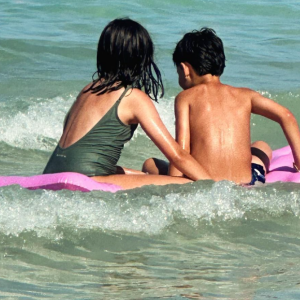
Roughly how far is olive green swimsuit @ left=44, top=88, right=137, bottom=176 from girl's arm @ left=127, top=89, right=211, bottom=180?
0.29ft

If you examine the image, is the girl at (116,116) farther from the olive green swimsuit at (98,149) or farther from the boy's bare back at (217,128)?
the boy's bare back at (217,128)

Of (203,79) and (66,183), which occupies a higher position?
(203,79)

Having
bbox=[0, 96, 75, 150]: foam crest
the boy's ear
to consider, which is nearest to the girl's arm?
the boy's ear

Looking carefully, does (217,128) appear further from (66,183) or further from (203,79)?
(66,183)

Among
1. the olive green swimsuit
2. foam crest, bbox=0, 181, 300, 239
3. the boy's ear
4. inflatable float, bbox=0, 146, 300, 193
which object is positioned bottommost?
foam crest, bbox=0, 181, 300, 239

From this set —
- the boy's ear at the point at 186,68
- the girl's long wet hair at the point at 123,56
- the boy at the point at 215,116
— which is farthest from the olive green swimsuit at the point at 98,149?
the boy's ear at the point at 186,68

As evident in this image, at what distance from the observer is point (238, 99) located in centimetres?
468

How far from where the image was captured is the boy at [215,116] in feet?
15.2

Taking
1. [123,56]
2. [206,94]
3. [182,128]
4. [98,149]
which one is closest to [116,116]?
[98,149]

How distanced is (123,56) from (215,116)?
720 mm

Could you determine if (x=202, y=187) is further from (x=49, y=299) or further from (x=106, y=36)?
(x=49, y=299)

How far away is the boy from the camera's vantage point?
4625mm

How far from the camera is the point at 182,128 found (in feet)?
15.2

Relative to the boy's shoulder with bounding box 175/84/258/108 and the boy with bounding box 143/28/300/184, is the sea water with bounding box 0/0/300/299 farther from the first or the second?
the boy's shoulder with bounding box 175/84/258/108
